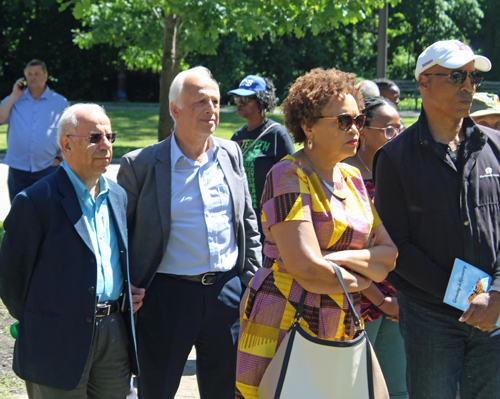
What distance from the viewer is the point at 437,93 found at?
297 cm

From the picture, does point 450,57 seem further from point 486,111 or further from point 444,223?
point 486,111

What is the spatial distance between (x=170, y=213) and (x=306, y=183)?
0.93 meters

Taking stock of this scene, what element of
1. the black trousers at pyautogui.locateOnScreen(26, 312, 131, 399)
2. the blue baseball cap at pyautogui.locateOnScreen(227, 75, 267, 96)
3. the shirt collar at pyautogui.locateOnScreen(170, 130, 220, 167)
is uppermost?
the blue baseball cap at pyautogui.locateOnScreen(227, 75, 267, 96)

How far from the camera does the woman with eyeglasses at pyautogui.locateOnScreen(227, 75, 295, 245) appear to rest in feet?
16.3

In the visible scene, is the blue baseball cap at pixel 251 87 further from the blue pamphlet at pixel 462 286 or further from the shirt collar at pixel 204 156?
the blue pamphlet at pixel 462 286

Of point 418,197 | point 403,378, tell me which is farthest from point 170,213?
point 403,378

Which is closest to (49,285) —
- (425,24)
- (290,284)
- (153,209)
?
(153,209)

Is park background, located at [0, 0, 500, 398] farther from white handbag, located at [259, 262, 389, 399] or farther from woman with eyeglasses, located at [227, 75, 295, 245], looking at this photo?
white handbag, located at [259, 262, 389, 399]

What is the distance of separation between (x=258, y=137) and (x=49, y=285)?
2.77 meters

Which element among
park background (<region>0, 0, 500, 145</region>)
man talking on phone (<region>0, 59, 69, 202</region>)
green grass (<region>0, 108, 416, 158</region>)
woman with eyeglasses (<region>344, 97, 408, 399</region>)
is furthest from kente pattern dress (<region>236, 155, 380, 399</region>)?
park background (<region>0, 0, 500, 145</region>)

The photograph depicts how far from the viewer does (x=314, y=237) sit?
2.48 m

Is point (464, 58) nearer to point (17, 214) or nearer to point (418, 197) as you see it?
point (418, 197)

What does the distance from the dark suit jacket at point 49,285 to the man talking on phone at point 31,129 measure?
470 cm

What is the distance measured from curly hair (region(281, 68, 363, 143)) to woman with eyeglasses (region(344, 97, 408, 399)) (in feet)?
3.35
